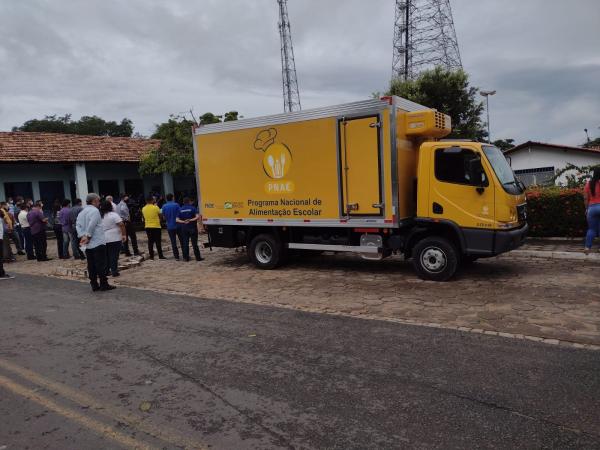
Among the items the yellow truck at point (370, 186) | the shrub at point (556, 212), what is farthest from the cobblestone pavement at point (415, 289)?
the shrub at point (556, 212)

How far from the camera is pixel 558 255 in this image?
31.1ft

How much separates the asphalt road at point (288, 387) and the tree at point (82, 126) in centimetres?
5004

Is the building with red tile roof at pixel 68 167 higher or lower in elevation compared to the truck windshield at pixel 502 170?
higher

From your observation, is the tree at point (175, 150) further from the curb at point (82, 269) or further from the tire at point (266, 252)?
the tire at point (266, 252)

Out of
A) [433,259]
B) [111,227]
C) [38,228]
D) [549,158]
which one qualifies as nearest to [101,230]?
[111,227]

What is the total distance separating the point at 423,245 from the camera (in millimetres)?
8180

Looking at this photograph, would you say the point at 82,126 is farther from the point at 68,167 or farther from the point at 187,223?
the point at 187,223

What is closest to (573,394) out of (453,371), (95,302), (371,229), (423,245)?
(453,371)

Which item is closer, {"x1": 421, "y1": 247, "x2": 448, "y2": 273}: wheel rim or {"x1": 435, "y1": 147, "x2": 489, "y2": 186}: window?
{"x1": 435, "y1": 147, "x2": 489, "y2": 186}: window

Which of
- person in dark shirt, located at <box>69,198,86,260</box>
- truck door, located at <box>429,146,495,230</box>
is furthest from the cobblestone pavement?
person in dark shirt, located at <box>69,198,86,260</box>

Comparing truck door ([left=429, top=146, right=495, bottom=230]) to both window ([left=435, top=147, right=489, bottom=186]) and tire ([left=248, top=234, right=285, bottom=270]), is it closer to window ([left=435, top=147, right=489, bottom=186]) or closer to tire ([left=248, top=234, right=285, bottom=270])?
window ([left=435, top=147, right=489, bottom=186])

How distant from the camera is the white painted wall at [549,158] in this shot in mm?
24578

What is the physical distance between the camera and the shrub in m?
10.9

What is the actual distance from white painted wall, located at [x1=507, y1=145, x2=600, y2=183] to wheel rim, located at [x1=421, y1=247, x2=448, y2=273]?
19.3m
